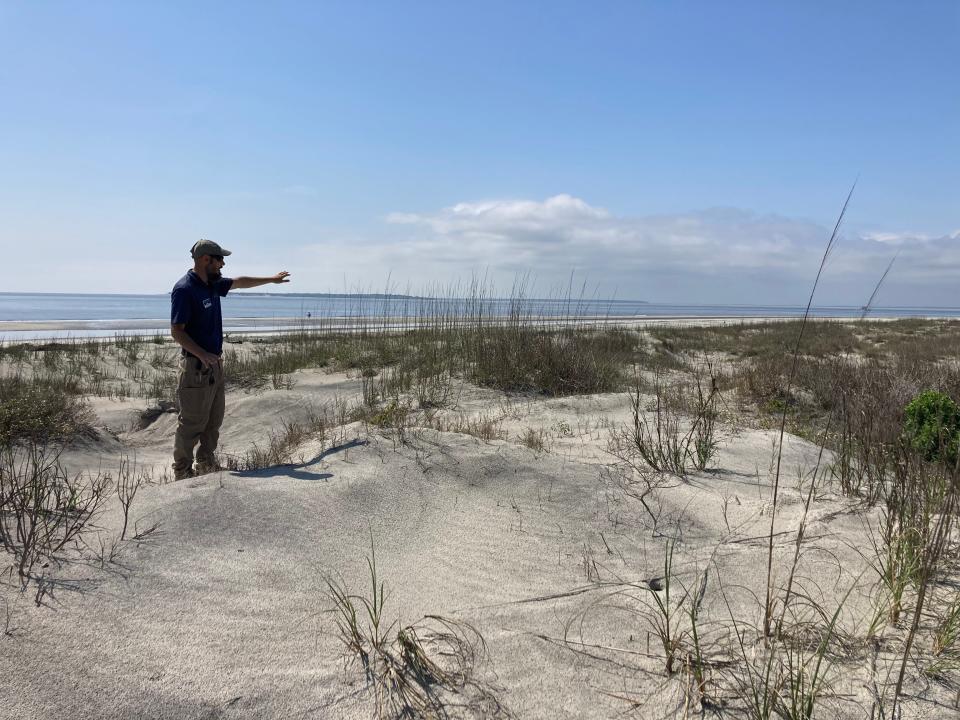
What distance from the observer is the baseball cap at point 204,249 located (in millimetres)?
4641

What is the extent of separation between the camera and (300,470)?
4.07m

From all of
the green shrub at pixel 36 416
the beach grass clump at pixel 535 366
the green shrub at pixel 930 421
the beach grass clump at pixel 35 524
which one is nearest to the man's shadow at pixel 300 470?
the beach grass clump at pixel 35 524

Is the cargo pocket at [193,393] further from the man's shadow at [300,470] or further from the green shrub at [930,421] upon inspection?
the green shrub at [930,421]

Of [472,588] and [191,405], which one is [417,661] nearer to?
[472,588]

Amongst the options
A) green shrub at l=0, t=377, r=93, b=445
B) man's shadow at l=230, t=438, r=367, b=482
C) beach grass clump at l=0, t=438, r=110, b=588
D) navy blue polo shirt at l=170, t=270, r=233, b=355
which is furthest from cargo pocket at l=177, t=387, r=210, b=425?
green shrub at l=0, t=377, r=93, b=445

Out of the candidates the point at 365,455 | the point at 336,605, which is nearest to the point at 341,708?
the point at 336,605

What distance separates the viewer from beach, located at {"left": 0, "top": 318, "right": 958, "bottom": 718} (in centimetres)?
204

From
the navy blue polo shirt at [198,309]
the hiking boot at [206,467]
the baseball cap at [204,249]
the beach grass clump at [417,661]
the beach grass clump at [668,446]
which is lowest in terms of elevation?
the hiking boot at [206,467]

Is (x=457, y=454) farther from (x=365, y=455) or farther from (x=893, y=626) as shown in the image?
(x=893, y=626)

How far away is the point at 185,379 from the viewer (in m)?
4.75

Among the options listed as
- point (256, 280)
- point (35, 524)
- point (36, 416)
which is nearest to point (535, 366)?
point (256, 280)

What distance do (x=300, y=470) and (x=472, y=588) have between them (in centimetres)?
176

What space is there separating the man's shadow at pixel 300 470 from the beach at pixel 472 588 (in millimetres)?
28

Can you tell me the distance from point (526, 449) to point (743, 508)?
4.98 feet
